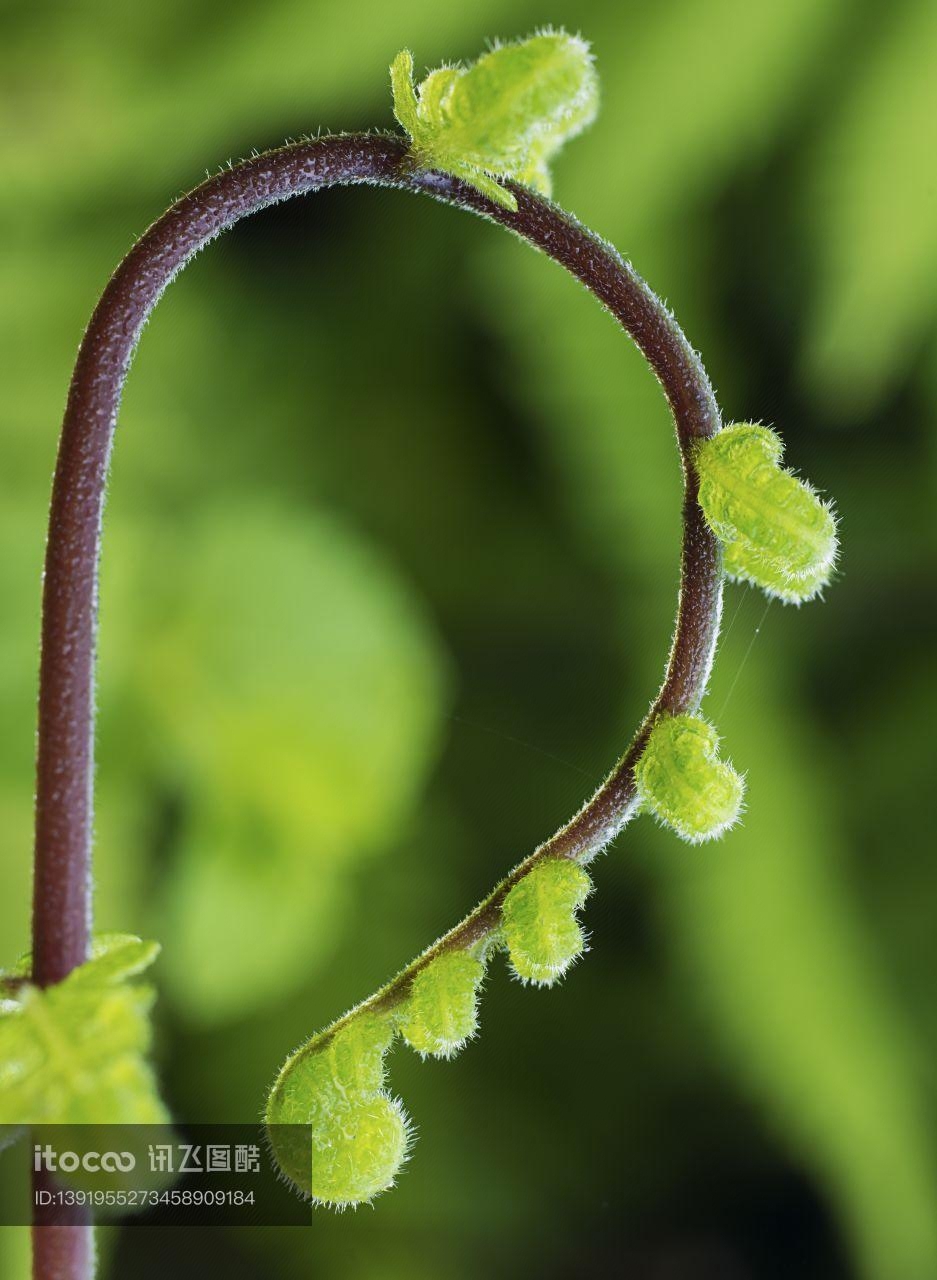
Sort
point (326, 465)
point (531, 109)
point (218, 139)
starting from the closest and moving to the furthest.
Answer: point (531, 109) < point (218, 139) < point (326, 465)

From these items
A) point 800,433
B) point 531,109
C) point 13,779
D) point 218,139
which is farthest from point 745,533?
point 218,139

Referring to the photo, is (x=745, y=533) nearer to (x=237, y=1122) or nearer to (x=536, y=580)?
(x=536, y=580)

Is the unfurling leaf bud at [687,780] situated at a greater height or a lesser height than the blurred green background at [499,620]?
lesser

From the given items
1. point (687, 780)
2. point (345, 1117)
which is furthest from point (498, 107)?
point (345, 1117)

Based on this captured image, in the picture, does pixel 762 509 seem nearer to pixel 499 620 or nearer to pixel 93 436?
pixel 93 436

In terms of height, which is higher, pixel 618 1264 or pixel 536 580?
pixel 536 580

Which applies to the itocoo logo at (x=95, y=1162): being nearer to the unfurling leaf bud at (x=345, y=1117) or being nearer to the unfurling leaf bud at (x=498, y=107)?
the unfurling leaf bud at (x=345, y=1117)

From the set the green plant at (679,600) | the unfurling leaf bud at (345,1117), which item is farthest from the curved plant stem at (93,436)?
the unfurling leaf bud at (345,1117)
